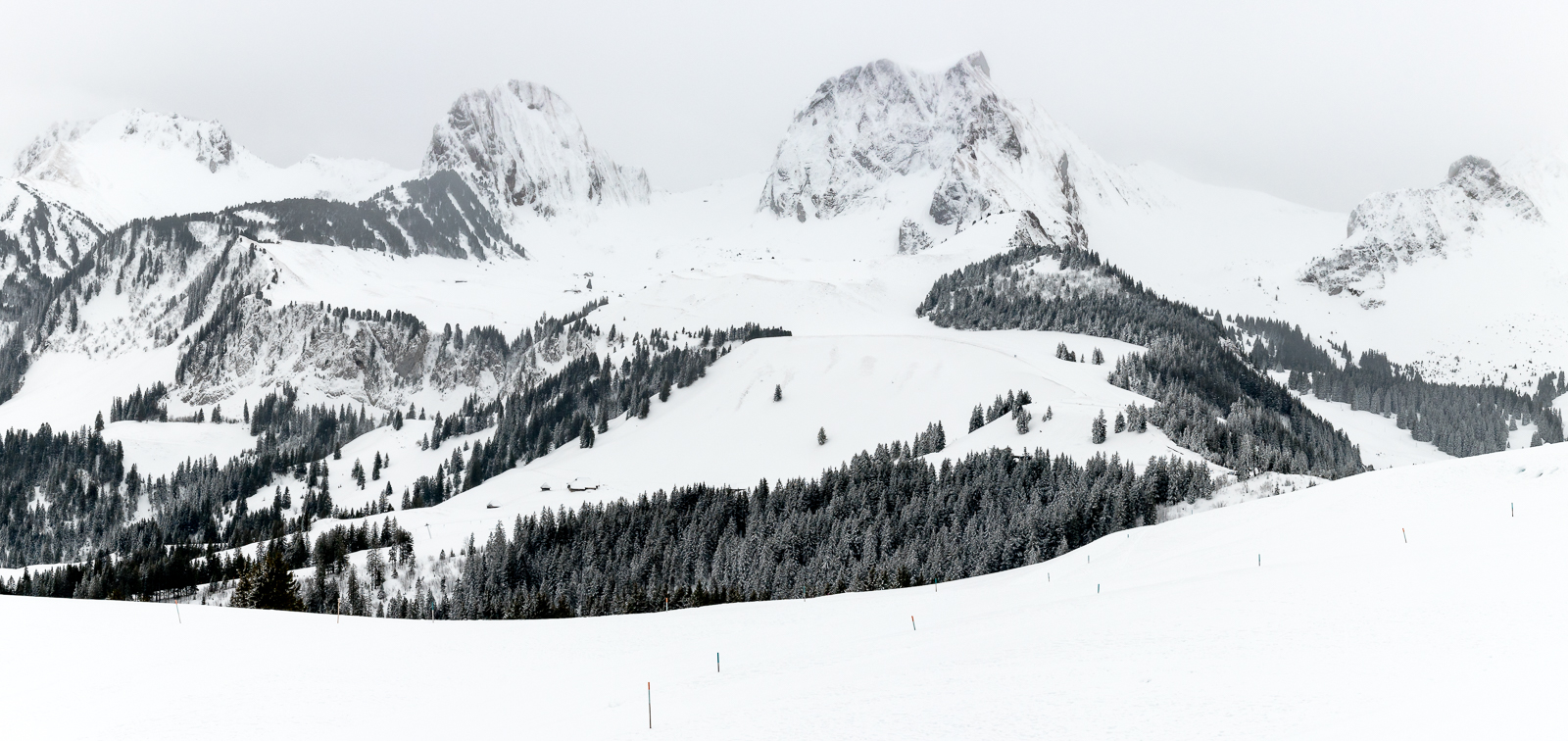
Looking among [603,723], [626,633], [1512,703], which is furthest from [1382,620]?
[626,633]

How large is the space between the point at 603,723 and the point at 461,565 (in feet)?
337

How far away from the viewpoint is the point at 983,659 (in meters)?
24.6

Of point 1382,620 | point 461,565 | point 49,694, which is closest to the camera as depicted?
point 1382,620

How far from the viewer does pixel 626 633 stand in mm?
36594

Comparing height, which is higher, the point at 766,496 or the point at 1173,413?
the point at 1173,413

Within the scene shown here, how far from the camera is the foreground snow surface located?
1739cm

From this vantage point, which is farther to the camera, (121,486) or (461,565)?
(121,486)

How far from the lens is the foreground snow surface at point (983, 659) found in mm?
17391

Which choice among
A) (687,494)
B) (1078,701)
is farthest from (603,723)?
(687,494)

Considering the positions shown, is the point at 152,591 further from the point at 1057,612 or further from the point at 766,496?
the point at 1057,612

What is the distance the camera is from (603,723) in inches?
880

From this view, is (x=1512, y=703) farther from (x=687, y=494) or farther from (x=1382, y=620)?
(x=687, y=494)

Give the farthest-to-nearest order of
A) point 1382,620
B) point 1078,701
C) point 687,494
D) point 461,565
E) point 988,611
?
point 687,494 → point 461,565 → point 988,611 → point 1382,620 → point 1078,701

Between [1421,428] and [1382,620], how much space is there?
728 ft
